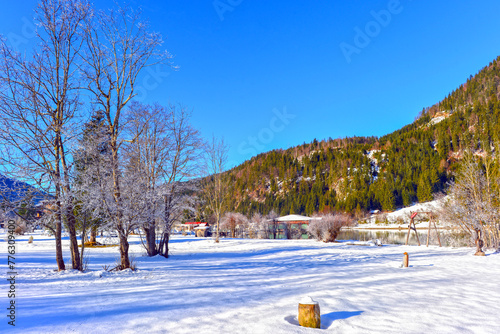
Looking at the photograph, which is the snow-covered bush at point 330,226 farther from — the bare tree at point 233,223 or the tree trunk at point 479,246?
the bare tree at point 233,223

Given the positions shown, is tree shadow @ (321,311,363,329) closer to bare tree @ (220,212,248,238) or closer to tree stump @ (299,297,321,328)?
tree stump @ (299,297,321,328)

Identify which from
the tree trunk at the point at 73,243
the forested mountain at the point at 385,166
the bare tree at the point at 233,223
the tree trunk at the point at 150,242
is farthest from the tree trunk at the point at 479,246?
the forested mountain at the point at 385,166

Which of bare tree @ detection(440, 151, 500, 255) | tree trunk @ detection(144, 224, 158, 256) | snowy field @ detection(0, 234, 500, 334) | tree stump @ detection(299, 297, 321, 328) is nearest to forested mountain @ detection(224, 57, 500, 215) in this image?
bare tree @ detection(440, 151, 500, 255)

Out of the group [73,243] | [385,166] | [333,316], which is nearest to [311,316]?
[333,316]

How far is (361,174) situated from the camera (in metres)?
102

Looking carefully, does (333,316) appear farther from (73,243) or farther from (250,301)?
(73,243)

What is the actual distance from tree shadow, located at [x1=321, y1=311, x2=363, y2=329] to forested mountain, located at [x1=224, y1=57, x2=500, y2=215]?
231 ft

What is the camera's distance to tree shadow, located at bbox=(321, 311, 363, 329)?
5.00 metres

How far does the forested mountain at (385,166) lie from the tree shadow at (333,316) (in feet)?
231

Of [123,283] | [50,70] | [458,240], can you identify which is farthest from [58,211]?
[458,240]

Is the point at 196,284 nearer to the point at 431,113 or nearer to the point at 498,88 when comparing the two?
the point at 498,88

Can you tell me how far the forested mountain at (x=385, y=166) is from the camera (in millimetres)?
80312

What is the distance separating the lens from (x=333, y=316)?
5.33m

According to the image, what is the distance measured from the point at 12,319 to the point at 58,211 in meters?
5.14
